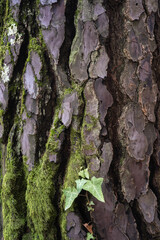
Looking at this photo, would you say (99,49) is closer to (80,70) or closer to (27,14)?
(80,70)

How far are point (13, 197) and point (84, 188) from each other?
1.81 feet

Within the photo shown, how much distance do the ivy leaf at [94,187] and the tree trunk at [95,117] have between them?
0.20ft

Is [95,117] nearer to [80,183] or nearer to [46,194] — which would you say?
[80,183]

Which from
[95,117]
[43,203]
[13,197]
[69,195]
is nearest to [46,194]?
[43,203]

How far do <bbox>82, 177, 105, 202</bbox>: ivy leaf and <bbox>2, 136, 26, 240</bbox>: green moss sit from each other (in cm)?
51

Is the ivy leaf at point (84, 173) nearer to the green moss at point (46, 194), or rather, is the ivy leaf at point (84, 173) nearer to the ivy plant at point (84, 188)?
the ivy plant at point (84, 188)

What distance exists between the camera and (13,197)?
1.48 meters

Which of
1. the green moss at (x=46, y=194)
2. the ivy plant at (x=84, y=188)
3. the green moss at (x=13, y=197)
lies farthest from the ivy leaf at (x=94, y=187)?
the green moss at (x=13, y=197)

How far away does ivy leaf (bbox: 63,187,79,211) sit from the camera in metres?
1.22

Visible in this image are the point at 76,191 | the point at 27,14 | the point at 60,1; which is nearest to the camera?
the point at 76,191

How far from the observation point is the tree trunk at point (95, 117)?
1.28m

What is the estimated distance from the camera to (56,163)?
1.35 m

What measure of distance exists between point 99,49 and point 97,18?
0.18 metres

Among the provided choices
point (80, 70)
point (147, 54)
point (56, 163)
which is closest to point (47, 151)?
point (56, 163)
